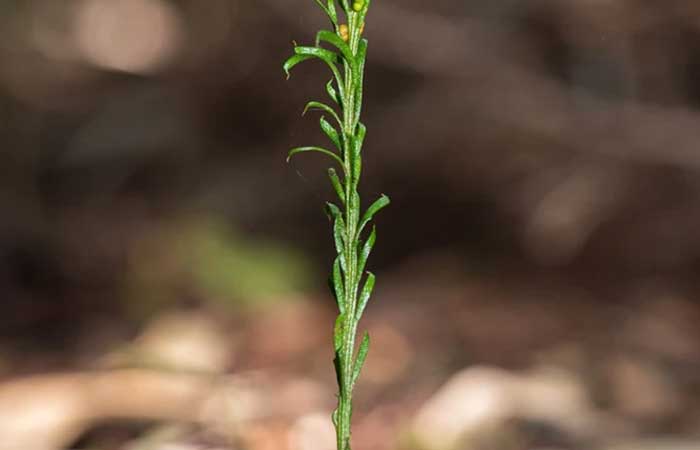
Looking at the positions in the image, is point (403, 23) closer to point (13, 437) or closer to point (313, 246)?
point (313, 246)

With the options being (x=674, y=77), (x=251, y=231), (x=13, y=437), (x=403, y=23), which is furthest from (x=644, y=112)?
(x=13, y=437)

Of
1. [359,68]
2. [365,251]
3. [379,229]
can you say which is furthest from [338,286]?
[379,229]

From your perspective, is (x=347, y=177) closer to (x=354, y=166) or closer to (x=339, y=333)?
(x=354, y=166)

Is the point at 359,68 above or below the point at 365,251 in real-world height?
above

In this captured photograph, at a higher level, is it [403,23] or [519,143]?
[403,23]

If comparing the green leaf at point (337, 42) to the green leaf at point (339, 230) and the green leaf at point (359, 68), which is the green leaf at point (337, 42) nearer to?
the green leaf at point (359, 68)

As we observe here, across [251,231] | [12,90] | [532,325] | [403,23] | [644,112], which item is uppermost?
[12,90]

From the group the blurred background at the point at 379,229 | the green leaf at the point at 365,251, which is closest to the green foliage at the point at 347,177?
the green leaf at the point at 365,251
